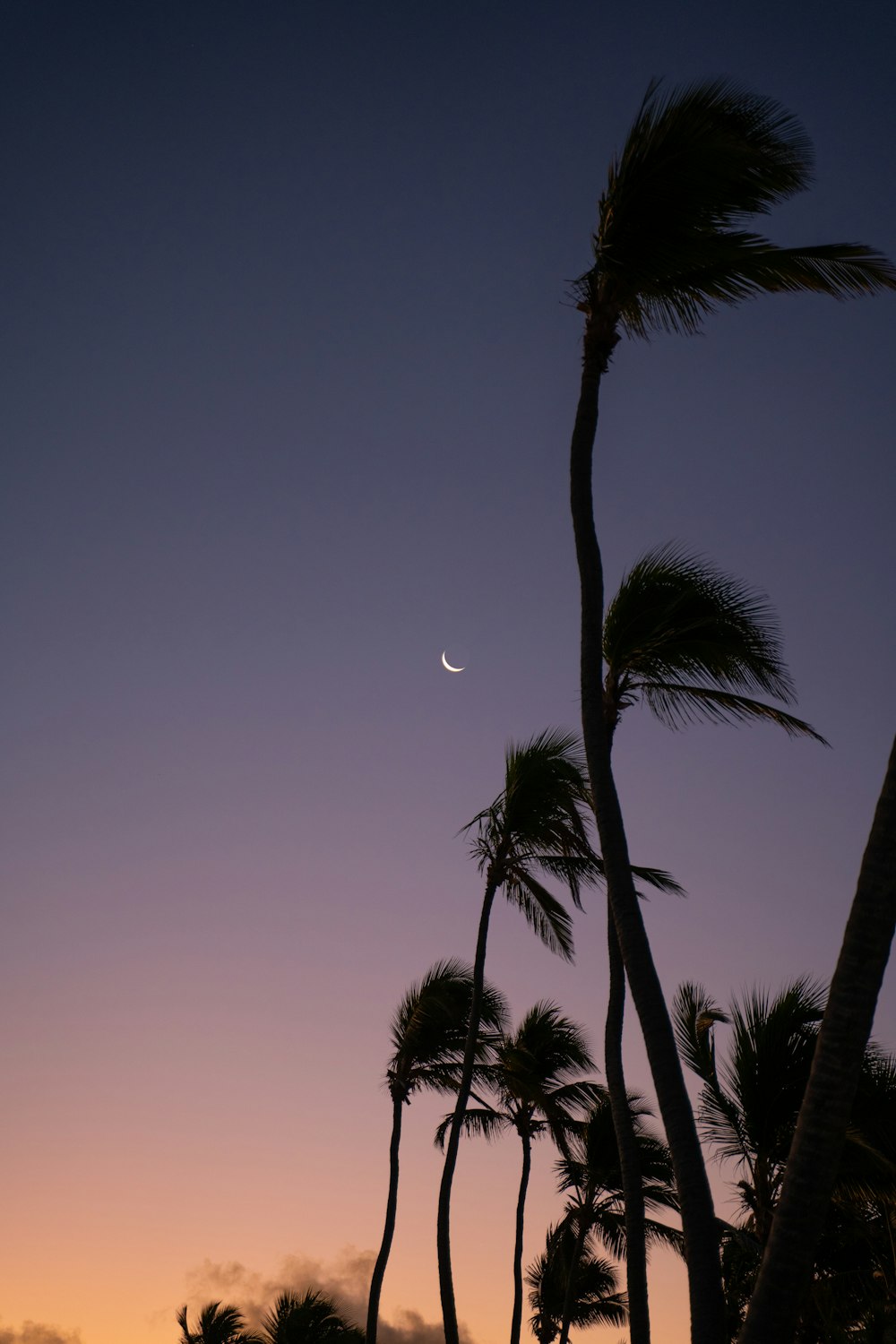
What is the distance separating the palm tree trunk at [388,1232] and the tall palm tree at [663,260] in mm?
17940

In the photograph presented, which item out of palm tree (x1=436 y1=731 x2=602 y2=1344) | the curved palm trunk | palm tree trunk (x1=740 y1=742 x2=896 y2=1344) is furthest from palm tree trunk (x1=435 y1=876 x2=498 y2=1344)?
palm tree trunk (x1=740 y1=742 x2=896 y2=1344)

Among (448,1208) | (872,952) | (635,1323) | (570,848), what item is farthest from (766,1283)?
(448,1208)

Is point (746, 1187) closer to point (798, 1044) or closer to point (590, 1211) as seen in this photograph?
point (798, 1044)

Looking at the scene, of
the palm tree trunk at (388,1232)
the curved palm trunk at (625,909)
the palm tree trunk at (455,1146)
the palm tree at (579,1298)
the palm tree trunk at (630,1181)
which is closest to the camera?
the curved palm trunk at (625,909)

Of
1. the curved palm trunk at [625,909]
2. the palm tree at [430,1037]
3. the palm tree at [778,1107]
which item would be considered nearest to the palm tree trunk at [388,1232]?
the palm tree at [430,1037]

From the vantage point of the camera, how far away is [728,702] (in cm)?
1323

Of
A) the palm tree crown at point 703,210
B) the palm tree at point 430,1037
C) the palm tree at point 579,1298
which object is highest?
the palm tree crown at point 703,210

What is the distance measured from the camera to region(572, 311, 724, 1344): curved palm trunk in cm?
716

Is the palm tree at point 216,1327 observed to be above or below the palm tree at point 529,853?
below

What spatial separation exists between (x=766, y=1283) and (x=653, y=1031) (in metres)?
2.59

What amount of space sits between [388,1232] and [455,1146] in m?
7.50

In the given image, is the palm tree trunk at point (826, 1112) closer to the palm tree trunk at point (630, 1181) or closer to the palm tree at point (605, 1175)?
the palm tree trunk at point (630, 1181)

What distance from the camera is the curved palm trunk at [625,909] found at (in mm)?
7160

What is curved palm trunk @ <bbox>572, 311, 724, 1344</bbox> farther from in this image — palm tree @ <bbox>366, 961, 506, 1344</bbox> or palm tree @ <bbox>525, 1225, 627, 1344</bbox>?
palm tree @ <bbox>525, 1225, 627, 1344</bbox>
